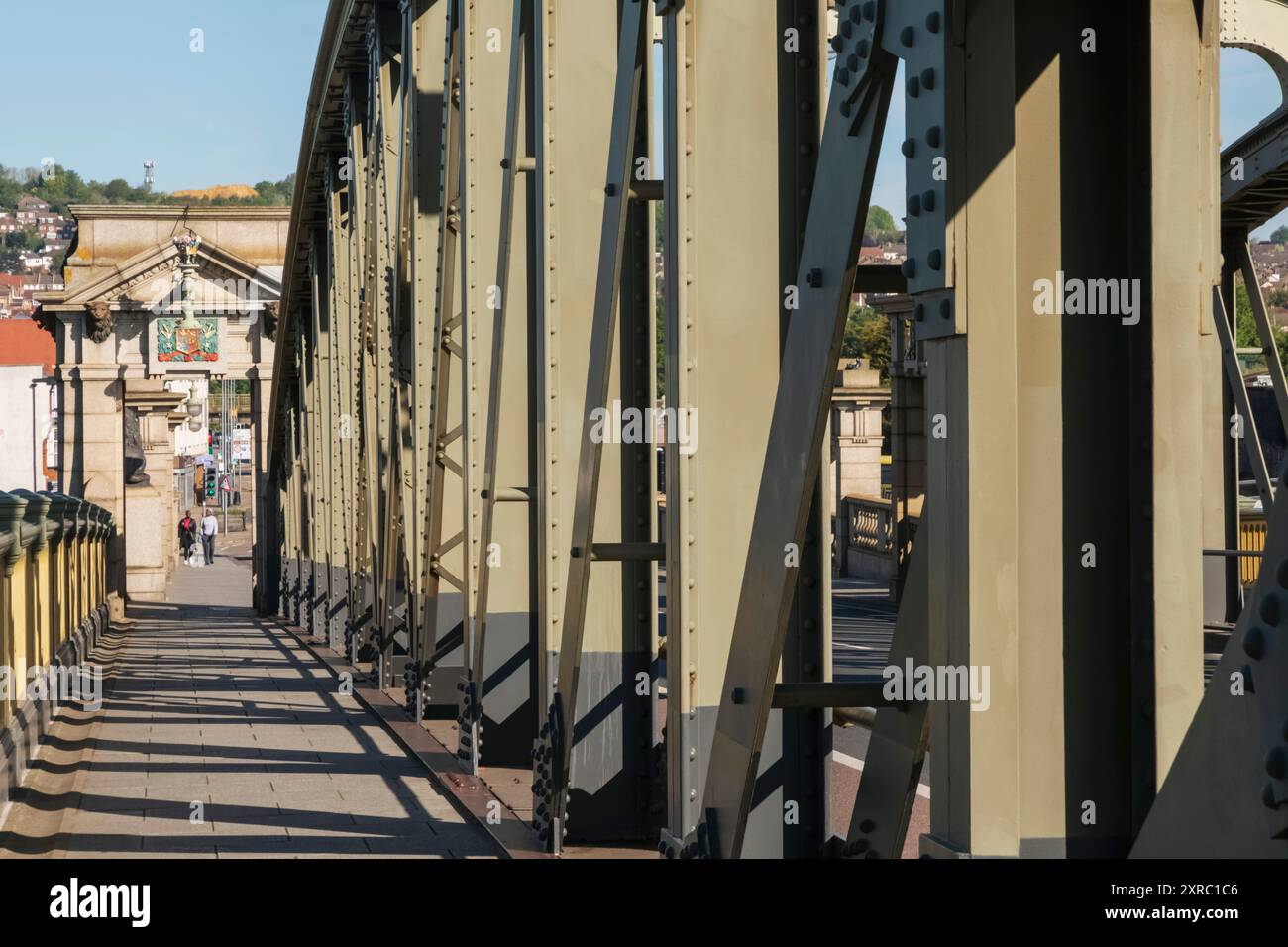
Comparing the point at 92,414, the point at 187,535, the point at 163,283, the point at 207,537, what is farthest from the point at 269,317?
the point at 187,535

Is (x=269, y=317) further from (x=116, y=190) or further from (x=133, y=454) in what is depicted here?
(x=116, y=190)

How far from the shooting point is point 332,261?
20.4 m

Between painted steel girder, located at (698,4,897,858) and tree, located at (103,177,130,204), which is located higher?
tree, located at (103,177,130,204)

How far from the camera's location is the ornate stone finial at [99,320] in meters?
29.8

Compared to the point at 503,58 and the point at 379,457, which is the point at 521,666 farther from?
the point at 379,457

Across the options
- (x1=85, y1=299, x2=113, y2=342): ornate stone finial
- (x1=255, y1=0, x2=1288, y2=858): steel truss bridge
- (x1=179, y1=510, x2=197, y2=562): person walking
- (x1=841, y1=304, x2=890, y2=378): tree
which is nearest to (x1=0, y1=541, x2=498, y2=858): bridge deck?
(x1=255, y1=0, x2=1288, y2=858): steel truss bridge

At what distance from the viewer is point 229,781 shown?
9.63 metres

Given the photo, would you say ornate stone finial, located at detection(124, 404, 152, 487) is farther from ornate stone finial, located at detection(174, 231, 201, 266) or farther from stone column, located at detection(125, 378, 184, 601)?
ornate stone finial, located at detection(174, 231, 201, 266)

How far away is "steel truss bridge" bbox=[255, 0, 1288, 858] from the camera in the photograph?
3.15 m

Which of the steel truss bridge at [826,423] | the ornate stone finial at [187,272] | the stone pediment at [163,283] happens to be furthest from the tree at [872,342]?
the steel truss bridge at [826,423]

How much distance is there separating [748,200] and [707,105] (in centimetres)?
31

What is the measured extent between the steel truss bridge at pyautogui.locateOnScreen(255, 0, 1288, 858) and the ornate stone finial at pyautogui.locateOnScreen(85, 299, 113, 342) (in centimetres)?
2064

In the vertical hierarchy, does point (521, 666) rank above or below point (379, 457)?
below

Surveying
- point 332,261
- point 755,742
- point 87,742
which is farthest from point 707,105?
point 332,261
